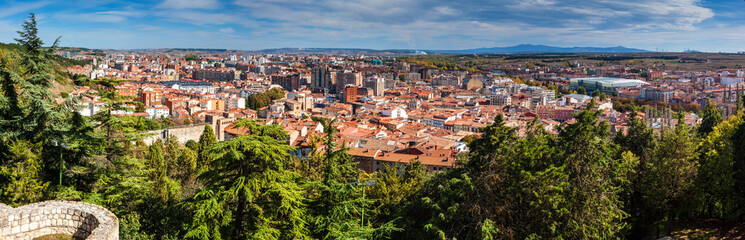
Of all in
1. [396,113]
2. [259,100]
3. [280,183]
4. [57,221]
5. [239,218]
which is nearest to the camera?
[57,221]

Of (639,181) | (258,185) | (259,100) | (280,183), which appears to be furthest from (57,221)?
(259,100)

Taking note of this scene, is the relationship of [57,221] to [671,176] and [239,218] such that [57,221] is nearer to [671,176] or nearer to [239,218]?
[239,218]

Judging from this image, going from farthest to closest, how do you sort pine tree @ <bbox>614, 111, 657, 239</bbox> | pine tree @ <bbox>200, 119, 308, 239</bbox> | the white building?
the white building < pine tree @ <bbox>614, 111, 657, 239</bbox> < pine tree @ <bbox>200, 119, 308, 239</bbox>

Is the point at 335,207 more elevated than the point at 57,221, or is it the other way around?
the point at 57,221

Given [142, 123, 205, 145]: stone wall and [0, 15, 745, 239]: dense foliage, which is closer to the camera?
[0, 15, 745, 239]: dense foliage

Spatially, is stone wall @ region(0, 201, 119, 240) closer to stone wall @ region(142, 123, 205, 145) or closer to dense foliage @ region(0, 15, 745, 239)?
dense foliage @ region(0, 15, 745, 239)

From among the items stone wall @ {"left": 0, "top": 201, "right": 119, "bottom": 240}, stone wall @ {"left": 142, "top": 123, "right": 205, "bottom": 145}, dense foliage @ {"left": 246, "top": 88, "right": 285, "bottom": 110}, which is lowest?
stone wall @ {"left": 142, "top": 123, "right": 205, "bottom": 145}

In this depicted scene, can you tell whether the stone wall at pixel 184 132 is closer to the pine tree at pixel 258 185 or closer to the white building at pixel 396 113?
the white building at pixel 396 113

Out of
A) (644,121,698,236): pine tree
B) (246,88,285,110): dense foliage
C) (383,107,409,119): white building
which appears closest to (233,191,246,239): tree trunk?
(644,121,698,236): pine tree

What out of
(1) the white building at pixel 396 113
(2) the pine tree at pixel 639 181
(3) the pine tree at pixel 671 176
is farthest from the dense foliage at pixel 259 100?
(3) the pine tree at pixel 671 176

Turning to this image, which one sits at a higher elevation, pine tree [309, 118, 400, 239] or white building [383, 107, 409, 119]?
pine tree [309, 118, 400, 239]
